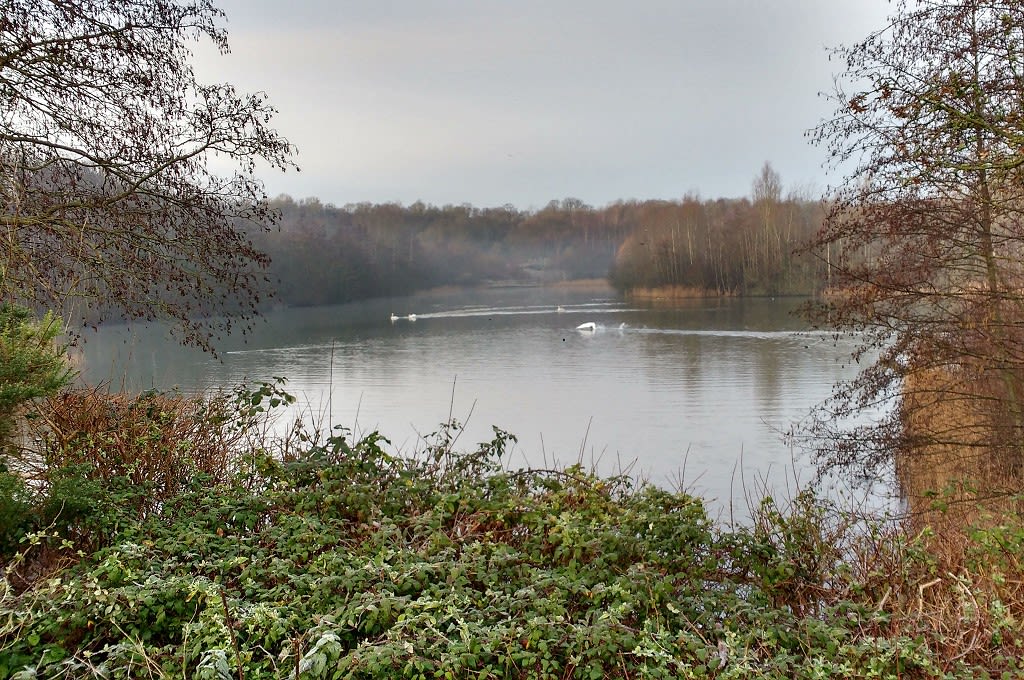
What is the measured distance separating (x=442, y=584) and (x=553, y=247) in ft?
258

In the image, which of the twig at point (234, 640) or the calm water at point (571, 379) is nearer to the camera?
the twig at point (234, 640)

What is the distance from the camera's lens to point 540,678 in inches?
106

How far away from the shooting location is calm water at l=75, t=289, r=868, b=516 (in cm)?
1216

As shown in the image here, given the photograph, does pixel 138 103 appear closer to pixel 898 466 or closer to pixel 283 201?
pixel 898 466

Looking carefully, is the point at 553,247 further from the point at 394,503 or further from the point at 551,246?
the point at 394,503

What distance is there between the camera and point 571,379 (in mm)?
20328

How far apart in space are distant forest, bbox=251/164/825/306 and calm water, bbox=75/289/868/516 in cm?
483

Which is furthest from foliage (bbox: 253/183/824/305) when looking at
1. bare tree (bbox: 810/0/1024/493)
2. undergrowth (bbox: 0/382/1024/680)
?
undergrowth (bbox: 0/382/1024/680)

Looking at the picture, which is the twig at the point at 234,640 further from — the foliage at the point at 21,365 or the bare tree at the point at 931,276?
the bare tree at the point at 931,276

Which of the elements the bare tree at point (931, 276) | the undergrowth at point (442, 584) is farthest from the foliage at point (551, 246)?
the undergrowth at point (442, 584)

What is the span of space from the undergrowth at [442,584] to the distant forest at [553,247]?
25296 millimetres

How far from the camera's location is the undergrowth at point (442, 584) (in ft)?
9.06

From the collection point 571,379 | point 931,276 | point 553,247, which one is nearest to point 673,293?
point 553,247

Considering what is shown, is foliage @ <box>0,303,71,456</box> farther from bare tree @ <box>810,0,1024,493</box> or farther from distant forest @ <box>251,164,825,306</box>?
distant forest @ <box>251,164,825,306</box>
